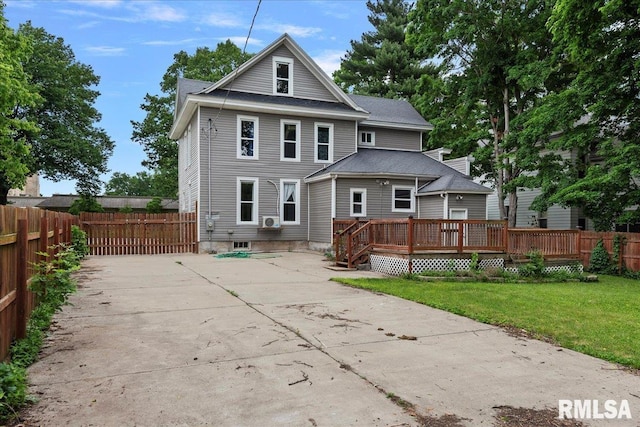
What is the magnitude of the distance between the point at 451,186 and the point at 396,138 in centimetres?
591

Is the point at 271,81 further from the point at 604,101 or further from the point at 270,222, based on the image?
the point at 604,101

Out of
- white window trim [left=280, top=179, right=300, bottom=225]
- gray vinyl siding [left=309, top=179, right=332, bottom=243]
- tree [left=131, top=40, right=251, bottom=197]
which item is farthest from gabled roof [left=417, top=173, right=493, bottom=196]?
tree [left=131, top=40, right=251, bottom=197]

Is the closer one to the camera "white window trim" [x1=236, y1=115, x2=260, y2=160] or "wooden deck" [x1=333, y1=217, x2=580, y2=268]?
"wooden deck" [x1=333, y1=217, x2=580, y2=268]

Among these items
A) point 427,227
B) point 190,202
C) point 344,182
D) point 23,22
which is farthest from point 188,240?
point 23,22

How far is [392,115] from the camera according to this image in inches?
898

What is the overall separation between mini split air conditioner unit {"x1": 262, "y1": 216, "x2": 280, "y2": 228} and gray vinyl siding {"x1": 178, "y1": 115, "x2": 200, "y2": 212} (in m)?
3.07

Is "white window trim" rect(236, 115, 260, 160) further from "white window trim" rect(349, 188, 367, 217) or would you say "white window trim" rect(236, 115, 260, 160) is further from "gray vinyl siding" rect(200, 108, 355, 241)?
"white window trim" rect(349, 188, 367, 217)

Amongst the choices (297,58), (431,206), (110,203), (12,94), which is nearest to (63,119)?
(12,94)

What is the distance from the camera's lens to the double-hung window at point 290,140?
753 inches

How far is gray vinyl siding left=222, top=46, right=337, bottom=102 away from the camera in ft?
61.1

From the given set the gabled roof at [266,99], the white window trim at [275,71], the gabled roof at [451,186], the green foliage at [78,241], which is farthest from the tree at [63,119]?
the gabled roof at [451,186]

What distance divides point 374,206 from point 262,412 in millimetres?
15466

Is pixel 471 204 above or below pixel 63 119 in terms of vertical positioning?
below

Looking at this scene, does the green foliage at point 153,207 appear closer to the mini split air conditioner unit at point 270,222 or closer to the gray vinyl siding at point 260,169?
the gray vinyl siding at point 260,169
